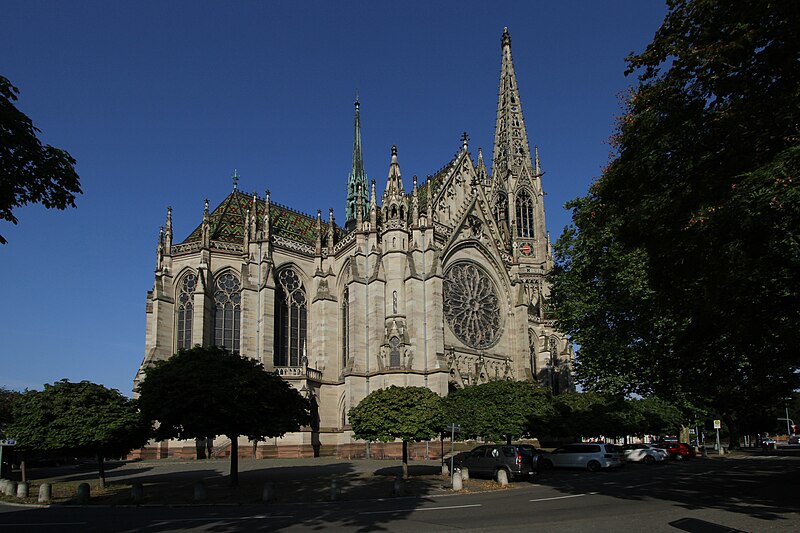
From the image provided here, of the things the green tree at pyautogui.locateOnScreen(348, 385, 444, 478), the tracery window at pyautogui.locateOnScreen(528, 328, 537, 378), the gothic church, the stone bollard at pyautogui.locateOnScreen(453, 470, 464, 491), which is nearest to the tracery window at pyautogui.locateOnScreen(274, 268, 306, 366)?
the gothic church

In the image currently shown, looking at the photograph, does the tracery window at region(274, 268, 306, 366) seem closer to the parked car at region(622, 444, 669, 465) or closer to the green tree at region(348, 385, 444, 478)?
the green tree at region(348, 385, 444, 478)

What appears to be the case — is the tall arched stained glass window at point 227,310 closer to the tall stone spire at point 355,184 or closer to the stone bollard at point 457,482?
the tall stone spire at point 355,184

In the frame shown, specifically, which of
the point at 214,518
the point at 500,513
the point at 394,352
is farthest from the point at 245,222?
the point at 500,513

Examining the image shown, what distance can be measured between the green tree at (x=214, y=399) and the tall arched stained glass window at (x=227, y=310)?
75.5ft

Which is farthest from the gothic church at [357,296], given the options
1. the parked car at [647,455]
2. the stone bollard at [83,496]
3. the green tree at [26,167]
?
the green tree at [26,167]

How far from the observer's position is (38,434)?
2322cm

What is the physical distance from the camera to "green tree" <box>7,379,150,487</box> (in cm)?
2317

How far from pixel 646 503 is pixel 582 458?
15346 mm

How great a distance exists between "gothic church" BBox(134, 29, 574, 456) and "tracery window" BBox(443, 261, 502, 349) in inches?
3.9

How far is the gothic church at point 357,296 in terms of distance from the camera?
134 feet

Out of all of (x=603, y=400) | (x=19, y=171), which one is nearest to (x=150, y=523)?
(x=19, y=171)

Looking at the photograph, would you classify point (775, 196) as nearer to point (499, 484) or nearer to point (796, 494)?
point (796, 494)

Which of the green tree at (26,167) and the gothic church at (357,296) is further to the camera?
the gothic church at (357,296)

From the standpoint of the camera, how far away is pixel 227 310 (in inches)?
1845
